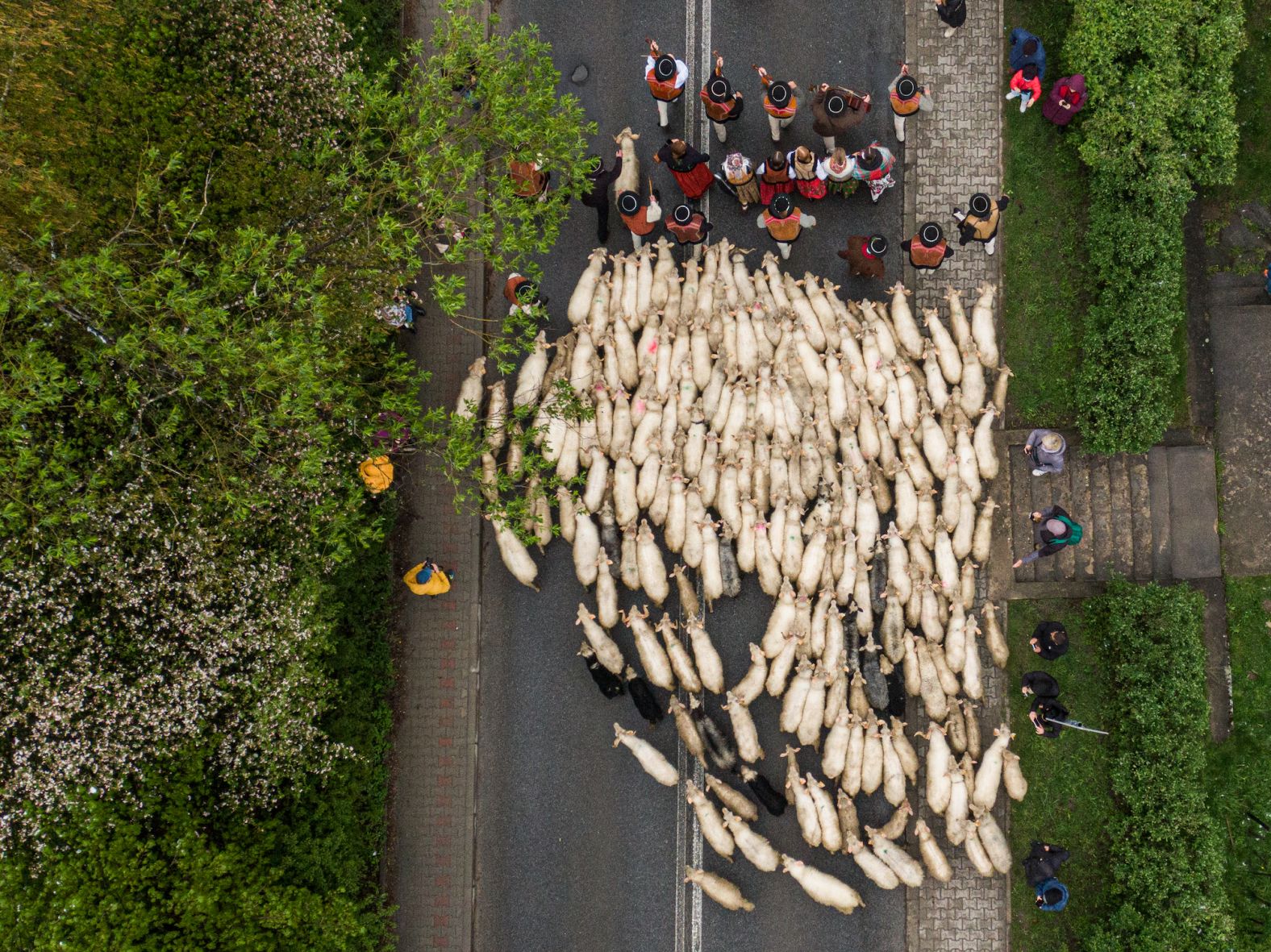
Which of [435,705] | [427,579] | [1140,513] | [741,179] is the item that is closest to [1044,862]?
[1140,513]

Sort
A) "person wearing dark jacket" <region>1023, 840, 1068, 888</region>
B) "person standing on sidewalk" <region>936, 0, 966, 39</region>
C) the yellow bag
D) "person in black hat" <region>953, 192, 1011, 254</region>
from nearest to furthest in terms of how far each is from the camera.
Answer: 1. the yellow bag
2. "person wearing dark jacket" <region>1023, 840, 1068, 888</region>
3. "person in black hat" <region>953, 192, 1011, 254</region>
4. "person standing on sidewalk" <region>936, 0, 966, 39</region>

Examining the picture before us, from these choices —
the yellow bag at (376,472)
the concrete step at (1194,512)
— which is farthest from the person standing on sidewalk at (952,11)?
the yellow bag at (376,472)

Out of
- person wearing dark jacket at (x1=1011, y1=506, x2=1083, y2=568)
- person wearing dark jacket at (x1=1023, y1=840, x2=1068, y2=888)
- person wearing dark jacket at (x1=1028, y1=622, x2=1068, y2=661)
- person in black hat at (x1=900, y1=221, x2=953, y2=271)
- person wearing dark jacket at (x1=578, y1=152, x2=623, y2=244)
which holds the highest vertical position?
person wearing dark jacket at (x1=578, y1=152, x2=623, y2=244)

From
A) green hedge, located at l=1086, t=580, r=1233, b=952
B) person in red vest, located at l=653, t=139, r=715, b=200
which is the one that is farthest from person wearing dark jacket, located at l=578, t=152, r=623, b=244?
green hedge, located at l=1086, t=580, r=1233, b=952

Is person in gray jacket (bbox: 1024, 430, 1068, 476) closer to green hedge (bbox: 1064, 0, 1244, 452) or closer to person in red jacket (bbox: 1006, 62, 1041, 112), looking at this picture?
green hedge (bbox: 1064, 0, 1244, 452)

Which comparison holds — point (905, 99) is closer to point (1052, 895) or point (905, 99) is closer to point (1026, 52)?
point (1026, 52)

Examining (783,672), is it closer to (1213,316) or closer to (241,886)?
(241,886)
